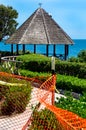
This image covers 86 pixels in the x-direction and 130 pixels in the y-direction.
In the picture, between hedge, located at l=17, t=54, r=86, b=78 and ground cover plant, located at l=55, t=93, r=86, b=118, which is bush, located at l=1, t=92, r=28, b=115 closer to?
ground cover plant, located at l=55, t=93, r=86, b=118

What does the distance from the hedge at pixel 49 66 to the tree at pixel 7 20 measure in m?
31.1

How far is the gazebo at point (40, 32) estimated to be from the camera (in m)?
32.1

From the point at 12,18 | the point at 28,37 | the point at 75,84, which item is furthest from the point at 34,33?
the point at 12,18

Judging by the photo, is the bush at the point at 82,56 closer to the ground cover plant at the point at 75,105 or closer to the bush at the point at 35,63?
the bush at the point at 35,63

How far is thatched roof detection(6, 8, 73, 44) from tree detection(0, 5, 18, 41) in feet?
67.4

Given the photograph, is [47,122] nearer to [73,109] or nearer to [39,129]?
[39,129]

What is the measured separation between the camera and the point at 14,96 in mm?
12617

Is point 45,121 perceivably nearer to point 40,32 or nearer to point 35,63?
point 35,63

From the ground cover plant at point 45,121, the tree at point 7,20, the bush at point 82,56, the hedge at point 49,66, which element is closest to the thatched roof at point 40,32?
the bush at point 82,56

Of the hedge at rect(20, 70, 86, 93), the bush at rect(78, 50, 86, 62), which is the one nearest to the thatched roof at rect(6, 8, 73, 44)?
the bush at rect(78, 50, 86, 62)

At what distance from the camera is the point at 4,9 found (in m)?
53.6

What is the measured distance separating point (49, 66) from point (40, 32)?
474 inches

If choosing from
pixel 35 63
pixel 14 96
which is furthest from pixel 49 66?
pixel 14 96

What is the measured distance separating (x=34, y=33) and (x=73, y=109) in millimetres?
26537
